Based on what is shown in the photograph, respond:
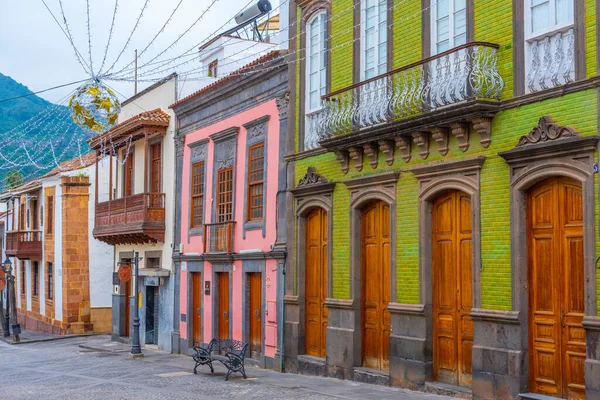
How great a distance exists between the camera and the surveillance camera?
27.7m

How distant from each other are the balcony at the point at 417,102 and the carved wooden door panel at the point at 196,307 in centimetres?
734

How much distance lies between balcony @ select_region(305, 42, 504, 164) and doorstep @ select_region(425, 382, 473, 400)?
3.65 meters

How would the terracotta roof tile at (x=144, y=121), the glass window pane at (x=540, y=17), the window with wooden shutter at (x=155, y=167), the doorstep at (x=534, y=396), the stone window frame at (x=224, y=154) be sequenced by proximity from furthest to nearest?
the window with wooden shutter at (x=155, y=167) < the terracotta roof tile at (x=144, y=121) < the stone window frame at (x=224, y=154) < the glass window pane at (x=540, y=17) < the doorstep at (x=534, y=396)

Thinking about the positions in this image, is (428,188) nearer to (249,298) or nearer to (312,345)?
(312,345)

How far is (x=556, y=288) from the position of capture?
1154 centimetres

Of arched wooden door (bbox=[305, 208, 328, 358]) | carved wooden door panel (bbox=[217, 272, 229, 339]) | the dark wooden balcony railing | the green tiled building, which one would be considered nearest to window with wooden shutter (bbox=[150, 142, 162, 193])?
the dark wooden balcony railing

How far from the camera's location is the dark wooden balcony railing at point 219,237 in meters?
20.8

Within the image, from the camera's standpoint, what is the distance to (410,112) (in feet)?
45.8

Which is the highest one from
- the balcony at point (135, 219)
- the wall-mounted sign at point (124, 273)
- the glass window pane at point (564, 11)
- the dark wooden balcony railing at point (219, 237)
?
the glass window pane at point (564, 11)

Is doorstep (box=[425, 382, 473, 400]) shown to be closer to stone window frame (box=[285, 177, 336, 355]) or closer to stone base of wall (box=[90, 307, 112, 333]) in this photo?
stone window frame (box=[285, 177, 336, 355])

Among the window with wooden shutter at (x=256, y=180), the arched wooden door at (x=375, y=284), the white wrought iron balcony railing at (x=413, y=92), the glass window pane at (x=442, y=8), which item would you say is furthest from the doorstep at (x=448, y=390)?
the window with wooden shutter at (x=256, y=180)

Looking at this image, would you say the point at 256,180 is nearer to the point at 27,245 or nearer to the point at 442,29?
the point at 442,29

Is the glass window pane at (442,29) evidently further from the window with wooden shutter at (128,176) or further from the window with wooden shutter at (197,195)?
the window with wooden shutter at (128,176)

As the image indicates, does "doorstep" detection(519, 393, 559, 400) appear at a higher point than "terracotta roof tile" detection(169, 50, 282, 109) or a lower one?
lower
